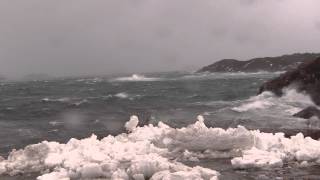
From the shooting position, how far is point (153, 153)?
24.6 m

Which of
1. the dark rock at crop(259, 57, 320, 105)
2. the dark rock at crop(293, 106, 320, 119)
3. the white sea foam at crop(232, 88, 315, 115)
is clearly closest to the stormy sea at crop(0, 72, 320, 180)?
the dark rock at crop(293, 106, 320, 119)

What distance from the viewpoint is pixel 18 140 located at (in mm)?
35000

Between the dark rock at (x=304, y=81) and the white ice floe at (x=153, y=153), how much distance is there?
2477 cm

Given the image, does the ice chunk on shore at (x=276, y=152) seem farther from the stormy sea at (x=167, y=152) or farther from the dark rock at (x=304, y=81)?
the dark rock at (x=304, y=81)

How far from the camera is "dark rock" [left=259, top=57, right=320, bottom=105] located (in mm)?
50938

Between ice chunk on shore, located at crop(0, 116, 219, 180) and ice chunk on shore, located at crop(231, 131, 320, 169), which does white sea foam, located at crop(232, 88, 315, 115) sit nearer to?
ice chunk on shore, located at crop(231, 131, 320, 169)

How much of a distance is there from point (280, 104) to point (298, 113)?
8.34 meters

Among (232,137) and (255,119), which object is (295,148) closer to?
(232,137)

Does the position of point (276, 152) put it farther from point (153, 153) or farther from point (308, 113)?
point (308, 113)

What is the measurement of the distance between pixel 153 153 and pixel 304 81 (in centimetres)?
3323

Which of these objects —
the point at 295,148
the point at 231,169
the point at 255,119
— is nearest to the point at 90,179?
the point at 231,169

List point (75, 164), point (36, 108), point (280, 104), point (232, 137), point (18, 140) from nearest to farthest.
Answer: point (75, 164) < point (232, 137) < point (18, 140) < point (280, 104) < point (36, 108)

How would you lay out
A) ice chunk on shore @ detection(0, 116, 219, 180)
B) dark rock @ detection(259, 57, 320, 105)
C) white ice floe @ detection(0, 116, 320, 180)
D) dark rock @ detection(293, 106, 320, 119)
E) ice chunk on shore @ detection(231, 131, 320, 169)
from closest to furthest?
ice chunk on shore @ detection(0, 116, 219, 180)
white ice floe @ detection(0, 116, 320, 180)
ice chunk on shore @ detection(231, 131, 320, 169)
dark rock @ detection(293, 106, 320, 119)
dark rock @ detection(259, 57, 320, 105)

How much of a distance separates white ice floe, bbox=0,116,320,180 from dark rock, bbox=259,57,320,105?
24773mm
